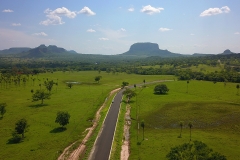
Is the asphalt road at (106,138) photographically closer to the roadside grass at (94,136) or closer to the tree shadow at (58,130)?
the roadside grass at (94,136)

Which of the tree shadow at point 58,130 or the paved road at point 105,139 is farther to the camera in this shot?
the tree shadow at point 58,130

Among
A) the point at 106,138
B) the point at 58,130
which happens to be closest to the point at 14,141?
the point at 58,130

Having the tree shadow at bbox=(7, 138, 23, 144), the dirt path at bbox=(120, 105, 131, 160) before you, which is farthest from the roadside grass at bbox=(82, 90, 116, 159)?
the tree shadow at bbox=(7, 138, 23, 144)

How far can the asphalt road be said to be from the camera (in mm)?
49875

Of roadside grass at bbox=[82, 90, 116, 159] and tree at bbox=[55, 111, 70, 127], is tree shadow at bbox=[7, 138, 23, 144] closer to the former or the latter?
tree at bbox=[55, 111, 70, 127]

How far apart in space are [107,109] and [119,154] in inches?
1660

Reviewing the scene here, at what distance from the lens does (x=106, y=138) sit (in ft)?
197

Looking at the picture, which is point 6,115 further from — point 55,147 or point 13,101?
point 55,147

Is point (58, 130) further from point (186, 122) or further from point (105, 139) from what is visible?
point (186, 122)

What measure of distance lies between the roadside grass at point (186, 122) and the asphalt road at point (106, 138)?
618cm

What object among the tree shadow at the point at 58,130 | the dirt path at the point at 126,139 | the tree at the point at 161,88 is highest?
the tree at the point at 161,88

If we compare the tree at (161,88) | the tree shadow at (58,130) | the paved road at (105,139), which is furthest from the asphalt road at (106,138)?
the tree at (161,88)

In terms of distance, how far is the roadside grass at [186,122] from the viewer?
2126 inches

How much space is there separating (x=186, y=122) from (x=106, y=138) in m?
33.4
